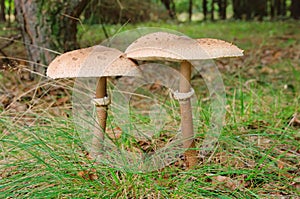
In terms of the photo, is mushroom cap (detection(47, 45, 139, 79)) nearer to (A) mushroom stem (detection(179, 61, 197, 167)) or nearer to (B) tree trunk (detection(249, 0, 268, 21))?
(A) mushroom stem (detection(179, 61, 197, 167))

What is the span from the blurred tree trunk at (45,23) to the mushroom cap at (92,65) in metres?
1.63

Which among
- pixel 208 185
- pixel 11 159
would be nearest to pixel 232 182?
pixel 208 185

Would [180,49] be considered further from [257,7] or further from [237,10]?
[237,10]

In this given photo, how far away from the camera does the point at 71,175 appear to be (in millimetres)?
1897

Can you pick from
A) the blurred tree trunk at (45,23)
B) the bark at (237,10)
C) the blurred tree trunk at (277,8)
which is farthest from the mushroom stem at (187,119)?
the blurred tree trunk at (277,8)

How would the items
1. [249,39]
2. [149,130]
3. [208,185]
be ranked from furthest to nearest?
[249,39]
[149,130]
[208,185]

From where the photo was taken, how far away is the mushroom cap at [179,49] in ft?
5.69

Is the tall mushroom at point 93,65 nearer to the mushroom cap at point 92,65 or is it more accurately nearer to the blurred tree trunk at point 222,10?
the mushroom cap at point 92,65

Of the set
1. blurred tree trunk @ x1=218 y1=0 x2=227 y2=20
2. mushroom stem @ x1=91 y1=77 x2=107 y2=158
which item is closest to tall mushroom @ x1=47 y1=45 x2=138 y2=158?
mushroom stem @ x1=91 y1=77 x2=107 y2=158

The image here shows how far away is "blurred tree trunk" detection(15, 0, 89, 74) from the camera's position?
3.48 metres

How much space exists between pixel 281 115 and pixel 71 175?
173 centimetres

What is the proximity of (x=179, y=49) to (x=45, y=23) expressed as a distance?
2188 millimetres

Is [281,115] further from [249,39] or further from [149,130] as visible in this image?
[249,39]

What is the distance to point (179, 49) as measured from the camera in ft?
5.74
